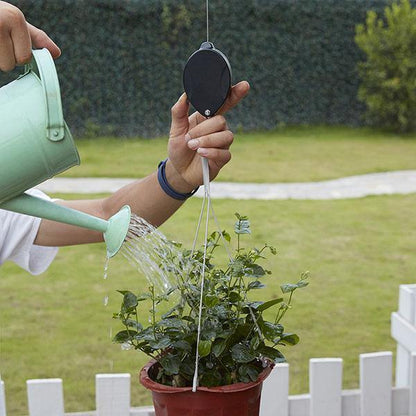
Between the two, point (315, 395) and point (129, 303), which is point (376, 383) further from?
point (129, 303)

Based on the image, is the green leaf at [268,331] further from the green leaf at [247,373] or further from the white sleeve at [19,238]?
the white sleeve at [19,238]

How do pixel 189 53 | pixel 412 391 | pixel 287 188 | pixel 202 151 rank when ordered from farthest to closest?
1. pixel 189 53
2. pixel 287 188
3. pixel 412 391
4. pixel 202 151

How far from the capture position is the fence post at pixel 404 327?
2.47m

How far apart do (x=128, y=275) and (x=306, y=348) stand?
4.78ft

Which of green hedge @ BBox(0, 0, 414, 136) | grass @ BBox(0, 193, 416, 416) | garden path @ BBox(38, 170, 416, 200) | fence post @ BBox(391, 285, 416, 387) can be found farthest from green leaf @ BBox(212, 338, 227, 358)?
green hedge @ BBox(0, 0, 414, 136)

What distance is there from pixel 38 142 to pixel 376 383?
161 centimetres

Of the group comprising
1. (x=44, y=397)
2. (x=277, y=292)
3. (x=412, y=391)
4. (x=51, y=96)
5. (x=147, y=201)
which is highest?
(x=51, y=96)

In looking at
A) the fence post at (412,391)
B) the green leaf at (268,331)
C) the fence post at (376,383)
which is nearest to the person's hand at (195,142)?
the green leaf at (268,331)

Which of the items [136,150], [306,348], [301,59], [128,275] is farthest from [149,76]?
[306,348]

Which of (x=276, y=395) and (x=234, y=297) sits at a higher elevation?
(x=234, y=297)

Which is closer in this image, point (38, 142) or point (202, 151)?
point (38, 142)

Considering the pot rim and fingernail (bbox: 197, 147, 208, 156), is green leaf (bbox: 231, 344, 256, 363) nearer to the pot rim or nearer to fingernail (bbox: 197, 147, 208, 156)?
the pot rim

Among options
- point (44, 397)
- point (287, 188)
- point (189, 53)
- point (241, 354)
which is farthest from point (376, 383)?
point (189, 53)

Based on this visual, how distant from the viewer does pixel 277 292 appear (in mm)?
4504
